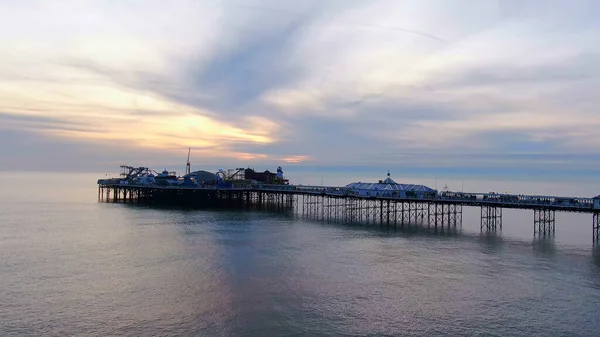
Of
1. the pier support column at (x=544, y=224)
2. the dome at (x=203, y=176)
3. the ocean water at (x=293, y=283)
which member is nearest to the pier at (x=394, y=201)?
the pier support column at (x=544, y=224)

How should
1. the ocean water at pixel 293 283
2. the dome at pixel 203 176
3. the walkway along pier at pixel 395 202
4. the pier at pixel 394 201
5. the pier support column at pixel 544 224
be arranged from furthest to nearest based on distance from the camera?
the dome at pixel 203 176
the pier support column at pixel 544 224
the pier at pixel 394 201
the walkway along pier at pixel 395 202
the ocean water at pixel 293 283

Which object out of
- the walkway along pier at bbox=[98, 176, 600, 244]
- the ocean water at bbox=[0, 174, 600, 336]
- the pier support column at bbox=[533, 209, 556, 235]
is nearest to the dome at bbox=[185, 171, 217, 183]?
the walkway along pier at bbox=[98, 176, 600, 244]

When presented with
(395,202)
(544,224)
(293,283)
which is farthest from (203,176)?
(293,283)

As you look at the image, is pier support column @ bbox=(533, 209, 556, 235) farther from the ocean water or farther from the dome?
the dome

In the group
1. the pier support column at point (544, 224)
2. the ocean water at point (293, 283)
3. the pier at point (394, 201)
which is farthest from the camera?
the pier support column at point (544, 224)

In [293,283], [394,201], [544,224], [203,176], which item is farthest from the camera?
[203,176]

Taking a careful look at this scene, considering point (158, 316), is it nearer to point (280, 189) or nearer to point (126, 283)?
point (126, 283)

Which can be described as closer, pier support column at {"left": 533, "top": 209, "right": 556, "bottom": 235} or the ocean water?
the ocean water

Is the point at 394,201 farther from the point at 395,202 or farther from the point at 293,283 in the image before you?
the point at 293,283

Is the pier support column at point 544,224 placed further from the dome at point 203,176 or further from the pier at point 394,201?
the dome at point 203,176
